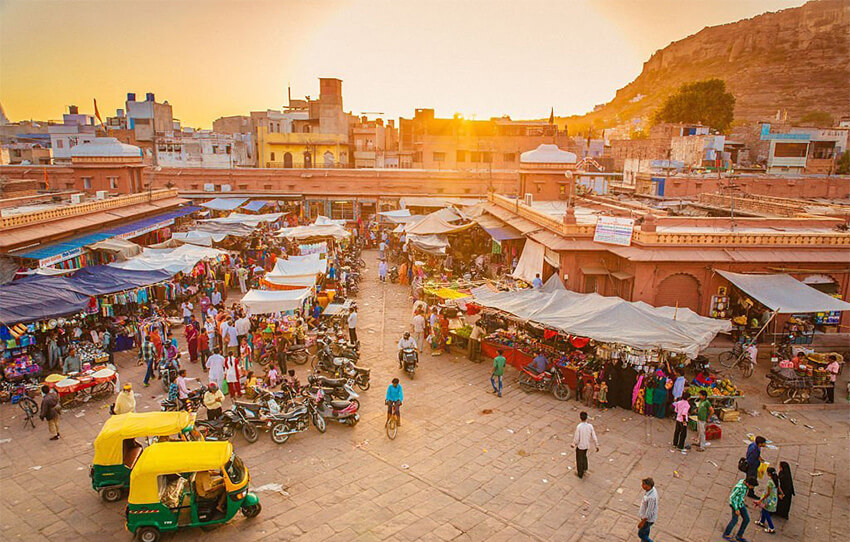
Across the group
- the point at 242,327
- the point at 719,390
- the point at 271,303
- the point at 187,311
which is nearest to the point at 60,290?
the point at 187,311

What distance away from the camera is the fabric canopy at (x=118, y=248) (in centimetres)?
1917

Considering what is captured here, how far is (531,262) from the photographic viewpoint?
19.7 m

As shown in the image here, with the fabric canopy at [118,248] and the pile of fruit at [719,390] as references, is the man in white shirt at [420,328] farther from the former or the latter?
the fabric canopy at [118,248]

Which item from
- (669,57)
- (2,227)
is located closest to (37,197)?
(2,227)

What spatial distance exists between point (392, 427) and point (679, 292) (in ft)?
31.0

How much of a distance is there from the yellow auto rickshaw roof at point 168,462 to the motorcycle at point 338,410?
3.09 meters

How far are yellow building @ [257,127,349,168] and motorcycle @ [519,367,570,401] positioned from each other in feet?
130

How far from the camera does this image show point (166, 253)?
64.2 ft

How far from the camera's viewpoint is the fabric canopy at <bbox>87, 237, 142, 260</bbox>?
19.2m

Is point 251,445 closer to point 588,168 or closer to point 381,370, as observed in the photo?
point 381,370

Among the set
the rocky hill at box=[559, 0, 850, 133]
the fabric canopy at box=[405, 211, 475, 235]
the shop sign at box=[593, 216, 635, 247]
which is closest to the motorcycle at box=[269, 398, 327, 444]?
the shop sign at box=[593, 216, 635, 247]

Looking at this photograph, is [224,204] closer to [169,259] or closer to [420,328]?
[169,259]

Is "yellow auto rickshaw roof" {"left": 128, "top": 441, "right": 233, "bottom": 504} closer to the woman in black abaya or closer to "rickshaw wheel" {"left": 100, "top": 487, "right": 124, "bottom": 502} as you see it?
"rickshaw wheel" {"left": 100, "top": 487, "right": 124, "bottom": 502}

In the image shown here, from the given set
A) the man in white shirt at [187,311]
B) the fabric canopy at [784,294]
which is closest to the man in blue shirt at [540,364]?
the fabric canopy at [784,294]
